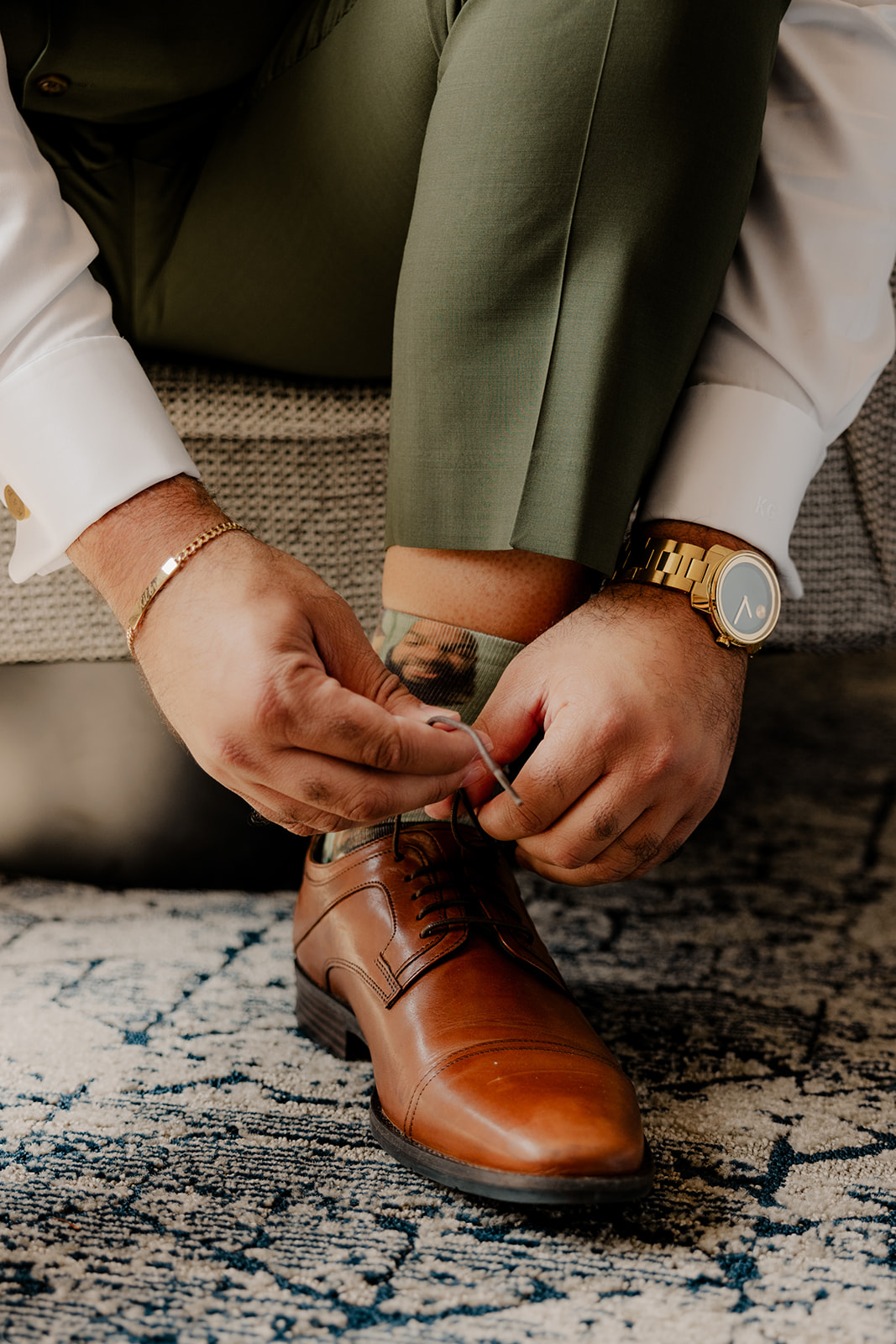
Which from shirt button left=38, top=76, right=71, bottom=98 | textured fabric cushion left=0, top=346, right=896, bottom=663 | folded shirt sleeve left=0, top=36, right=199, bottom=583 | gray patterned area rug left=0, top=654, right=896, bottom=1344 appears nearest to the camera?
gray patterned area rug left=0, top=654, right=896, bottom=1344

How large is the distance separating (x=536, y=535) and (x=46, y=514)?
227mm

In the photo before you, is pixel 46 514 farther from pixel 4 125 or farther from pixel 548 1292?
pixel 548 1292

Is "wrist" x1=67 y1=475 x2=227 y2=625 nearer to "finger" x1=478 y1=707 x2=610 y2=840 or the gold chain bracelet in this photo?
the gold chain bracelet

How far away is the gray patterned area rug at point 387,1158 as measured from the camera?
353 mm

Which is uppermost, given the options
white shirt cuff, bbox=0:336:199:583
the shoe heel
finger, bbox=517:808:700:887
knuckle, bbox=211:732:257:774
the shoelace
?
white shirt cuff, bbox=0:336:199:583

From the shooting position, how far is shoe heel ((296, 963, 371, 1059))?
1.78 ft

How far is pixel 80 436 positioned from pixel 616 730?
272 mm

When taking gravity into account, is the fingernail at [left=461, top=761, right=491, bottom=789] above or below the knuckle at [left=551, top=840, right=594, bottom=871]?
above

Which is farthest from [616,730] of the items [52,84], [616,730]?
[52,84]

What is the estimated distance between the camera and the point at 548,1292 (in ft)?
1.19

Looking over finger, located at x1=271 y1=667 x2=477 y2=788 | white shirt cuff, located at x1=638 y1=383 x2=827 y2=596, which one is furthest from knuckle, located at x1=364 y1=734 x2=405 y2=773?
white shirt cuff, located at x1=638 y1=383 x2=827 y2=596

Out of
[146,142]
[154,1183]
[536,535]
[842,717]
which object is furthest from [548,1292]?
[842,717]

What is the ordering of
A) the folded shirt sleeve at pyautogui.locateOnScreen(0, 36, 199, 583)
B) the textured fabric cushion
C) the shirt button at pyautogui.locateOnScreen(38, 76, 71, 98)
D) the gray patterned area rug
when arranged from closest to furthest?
the gray patterned area rug < the folded shirt sleeve at pyautogui.locateOnScreen(0, 36, 199, 583) < the shirt button at pyautogui.locateOnScreen(38, 76, 71, 98) < the textured fabric cushion

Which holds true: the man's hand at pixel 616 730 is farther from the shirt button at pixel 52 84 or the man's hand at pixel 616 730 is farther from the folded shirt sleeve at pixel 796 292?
the shirt button at pixel 52 84
